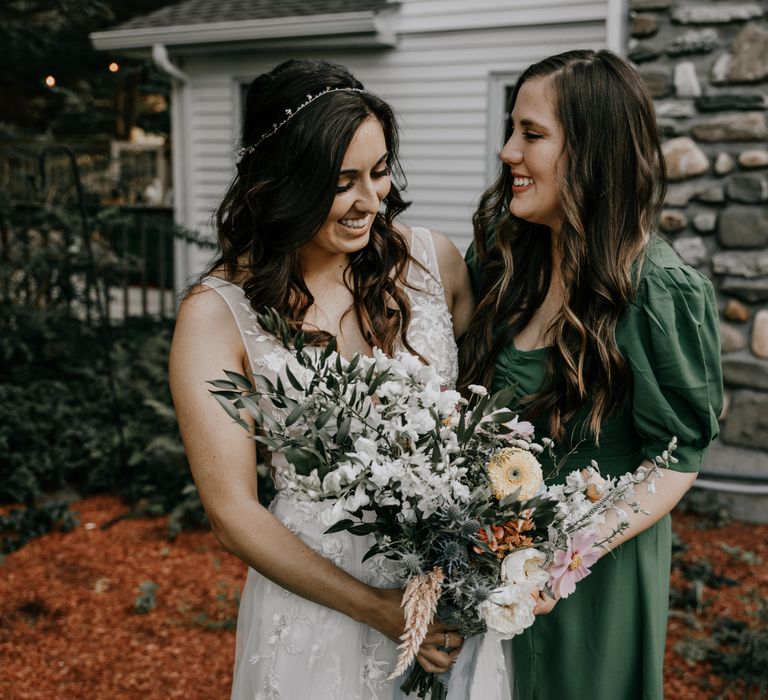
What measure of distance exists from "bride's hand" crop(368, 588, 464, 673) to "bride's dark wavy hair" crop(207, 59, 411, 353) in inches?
25.0

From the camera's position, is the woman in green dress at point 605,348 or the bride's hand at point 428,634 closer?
the bride's hand at point 428,634

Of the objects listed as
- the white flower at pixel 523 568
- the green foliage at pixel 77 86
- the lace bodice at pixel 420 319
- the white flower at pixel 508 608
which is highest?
the green foliage at pixel 77 86

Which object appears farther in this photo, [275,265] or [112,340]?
[112,340]

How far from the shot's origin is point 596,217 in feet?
6.64

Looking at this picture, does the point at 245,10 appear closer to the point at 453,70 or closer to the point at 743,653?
the point at 453,70

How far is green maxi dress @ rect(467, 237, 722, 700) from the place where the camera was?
1.91 meters

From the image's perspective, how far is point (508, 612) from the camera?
152 cm

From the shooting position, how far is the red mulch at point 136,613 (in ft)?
11.9

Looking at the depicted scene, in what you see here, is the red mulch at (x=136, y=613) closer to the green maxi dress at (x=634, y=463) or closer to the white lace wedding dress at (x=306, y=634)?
the green maxi dress at (x=634, y=463)

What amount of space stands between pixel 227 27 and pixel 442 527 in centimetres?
839

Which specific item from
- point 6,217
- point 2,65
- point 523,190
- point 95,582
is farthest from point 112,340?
point 2,65

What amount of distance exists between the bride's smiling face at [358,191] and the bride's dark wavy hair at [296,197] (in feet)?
0.09

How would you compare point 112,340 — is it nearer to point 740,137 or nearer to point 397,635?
point 740,137

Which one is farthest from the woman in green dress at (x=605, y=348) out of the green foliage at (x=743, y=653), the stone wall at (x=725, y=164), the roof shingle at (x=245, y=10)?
the roof shingle at (x=245, y=10)
